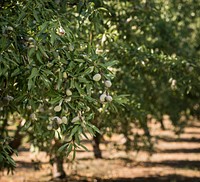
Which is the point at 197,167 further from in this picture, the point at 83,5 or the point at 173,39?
the point at 83,5

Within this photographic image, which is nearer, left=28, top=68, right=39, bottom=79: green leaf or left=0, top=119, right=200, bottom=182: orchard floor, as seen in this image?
left=28, top=68, right=39, bottom=79: green leaf

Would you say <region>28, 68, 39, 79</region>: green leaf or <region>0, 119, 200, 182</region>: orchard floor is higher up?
<region>28, 68, 39, 79</region>: green leaf

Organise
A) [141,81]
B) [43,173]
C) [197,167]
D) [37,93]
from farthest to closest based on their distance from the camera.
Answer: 1. [197,167]
2. [43,173]
3. [141,81]
4. [37,93]

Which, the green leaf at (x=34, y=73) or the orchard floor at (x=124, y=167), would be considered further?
the orchard floor at (x=124, y=167)

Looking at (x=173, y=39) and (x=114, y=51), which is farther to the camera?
(x=173, y=39)

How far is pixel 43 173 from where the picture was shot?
35.8ft

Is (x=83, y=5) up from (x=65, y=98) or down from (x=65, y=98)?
up

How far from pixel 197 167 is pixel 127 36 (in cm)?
758

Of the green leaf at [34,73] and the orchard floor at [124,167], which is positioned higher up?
the green leaf at [34,73]

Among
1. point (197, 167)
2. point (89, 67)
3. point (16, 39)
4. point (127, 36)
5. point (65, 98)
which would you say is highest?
point (127, 36)

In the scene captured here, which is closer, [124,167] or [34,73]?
[34,73]

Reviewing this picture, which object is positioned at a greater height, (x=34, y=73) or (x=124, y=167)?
(x=34, y=73)

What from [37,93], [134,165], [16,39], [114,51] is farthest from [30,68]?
[134,165]

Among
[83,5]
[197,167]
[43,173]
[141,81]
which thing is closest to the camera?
[83,5]
